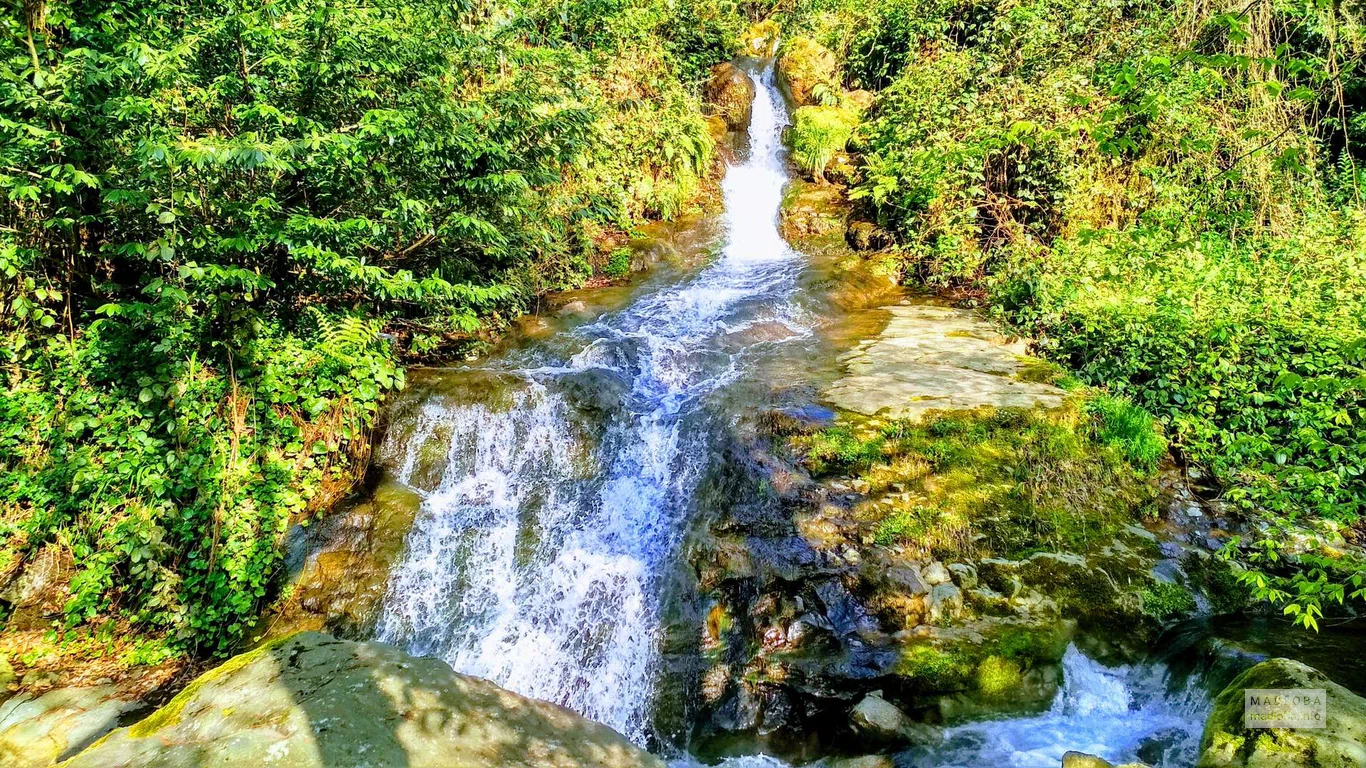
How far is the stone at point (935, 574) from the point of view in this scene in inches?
204

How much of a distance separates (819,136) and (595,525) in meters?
12.5

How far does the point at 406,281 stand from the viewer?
244 inches

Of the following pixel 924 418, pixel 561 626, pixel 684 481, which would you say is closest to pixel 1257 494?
pixel 924 418

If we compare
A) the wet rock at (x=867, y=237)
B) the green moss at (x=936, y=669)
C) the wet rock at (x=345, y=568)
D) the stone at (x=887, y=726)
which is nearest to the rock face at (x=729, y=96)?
the wet rock at (x=867, y=237)

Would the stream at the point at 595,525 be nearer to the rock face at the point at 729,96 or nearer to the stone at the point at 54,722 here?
the stone at the point at 54,722

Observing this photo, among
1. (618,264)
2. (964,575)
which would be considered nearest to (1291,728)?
(964,575)

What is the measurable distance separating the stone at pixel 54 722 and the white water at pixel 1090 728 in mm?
4801

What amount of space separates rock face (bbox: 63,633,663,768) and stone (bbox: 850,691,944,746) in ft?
8.84

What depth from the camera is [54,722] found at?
4.75 metres

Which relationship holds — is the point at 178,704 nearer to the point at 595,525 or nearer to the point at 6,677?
the point at 595,525

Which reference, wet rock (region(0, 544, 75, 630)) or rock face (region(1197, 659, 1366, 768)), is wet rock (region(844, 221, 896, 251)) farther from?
wet rock (region(0, 544, 75, 630))

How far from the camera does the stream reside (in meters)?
4.70

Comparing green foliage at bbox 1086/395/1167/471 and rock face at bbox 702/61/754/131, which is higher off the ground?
rock face at bbox 702/61/754/131

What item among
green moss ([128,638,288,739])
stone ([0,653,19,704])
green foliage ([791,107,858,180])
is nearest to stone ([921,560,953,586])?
green moss ([128,638,288,739])
